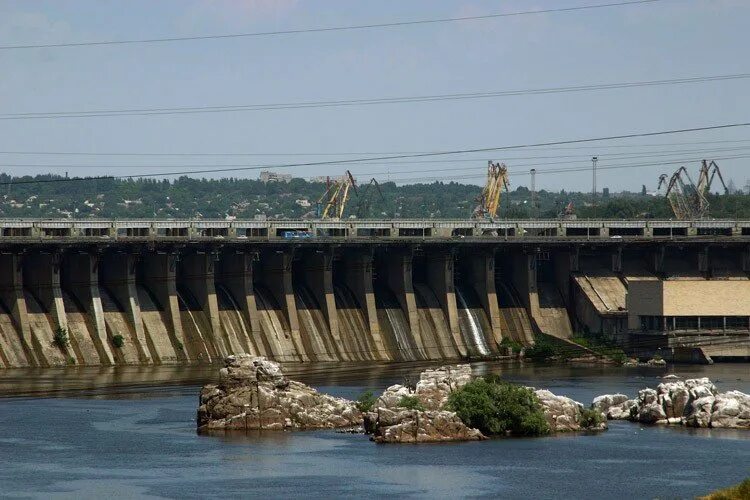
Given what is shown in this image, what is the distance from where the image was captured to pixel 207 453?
3243 inches

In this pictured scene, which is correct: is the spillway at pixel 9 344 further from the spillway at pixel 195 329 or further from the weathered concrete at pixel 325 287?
the weathered concrete at pixel 325 287

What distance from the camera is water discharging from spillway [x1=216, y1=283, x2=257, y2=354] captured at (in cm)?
13162

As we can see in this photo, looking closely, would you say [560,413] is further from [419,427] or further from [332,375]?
[332,375]

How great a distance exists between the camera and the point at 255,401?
90.6 m

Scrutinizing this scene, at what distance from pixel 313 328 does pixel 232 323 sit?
8.00 m

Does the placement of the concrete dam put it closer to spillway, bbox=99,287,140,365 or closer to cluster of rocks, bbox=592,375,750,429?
spillway, bbox=99,287,140,365

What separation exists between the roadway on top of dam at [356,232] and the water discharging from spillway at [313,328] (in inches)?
193

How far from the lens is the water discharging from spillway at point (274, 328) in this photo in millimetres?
134000

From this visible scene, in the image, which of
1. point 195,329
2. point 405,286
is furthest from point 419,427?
point 405,286

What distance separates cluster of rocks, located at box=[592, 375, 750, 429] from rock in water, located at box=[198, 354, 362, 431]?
17490 mm

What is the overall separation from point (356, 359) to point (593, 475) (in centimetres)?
6222

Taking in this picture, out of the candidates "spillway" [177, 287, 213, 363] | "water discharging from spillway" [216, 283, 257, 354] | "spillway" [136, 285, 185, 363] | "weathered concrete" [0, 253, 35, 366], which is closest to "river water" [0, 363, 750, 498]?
"weathered concrete" [0, 253, 35, 366]

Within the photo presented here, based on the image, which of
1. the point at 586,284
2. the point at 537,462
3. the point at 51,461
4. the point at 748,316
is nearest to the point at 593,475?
the point at 537,462

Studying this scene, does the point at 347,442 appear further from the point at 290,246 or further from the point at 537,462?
the point at 290,246
